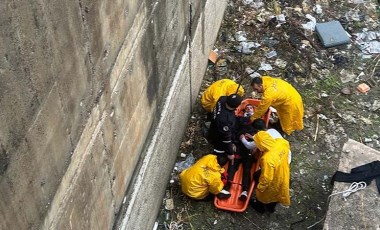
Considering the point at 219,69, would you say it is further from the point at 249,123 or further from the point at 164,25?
the point at 164,25

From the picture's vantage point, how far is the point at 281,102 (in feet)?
22.7

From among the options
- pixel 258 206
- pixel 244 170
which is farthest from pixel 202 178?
pixel 258 206

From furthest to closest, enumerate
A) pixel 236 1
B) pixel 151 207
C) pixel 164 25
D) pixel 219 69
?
pixel 236 1
pixel 219 69
pixel 151 207
pixel 164 25

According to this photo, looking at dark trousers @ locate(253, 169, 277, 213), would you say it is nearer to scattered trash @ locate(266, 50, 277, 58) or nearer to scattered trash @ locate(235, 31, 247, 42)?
scattered trash @ locate(266, 50, 277, 58)

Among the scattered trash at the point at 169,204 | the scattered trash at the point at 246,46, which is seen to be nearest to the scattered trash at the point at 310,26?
the scattered trash at the point at 246,46

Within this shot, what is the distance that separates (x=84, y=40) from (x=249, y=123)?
11.9ft

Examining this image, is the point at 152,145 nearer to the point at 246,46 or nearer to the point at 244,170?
the point at 244,170

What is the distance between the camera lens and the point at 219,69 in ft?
26.4

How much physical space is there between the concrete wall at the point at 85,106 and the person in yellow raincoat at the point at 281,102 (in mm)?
1156

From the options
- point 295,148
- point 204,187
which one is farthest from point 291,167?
point 204,187

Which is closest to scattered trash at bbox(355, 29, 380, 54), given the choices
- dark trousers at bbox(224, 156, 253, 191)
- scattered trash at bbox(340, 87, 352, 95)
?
scattered trash at bbox(340, 87, 352, 95)

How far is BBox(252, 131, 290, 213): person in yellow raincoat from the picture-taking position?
5996 millimetres

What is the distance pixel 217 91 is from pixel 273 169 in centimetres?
154

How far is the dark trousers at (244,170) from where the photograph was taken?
258 inches
